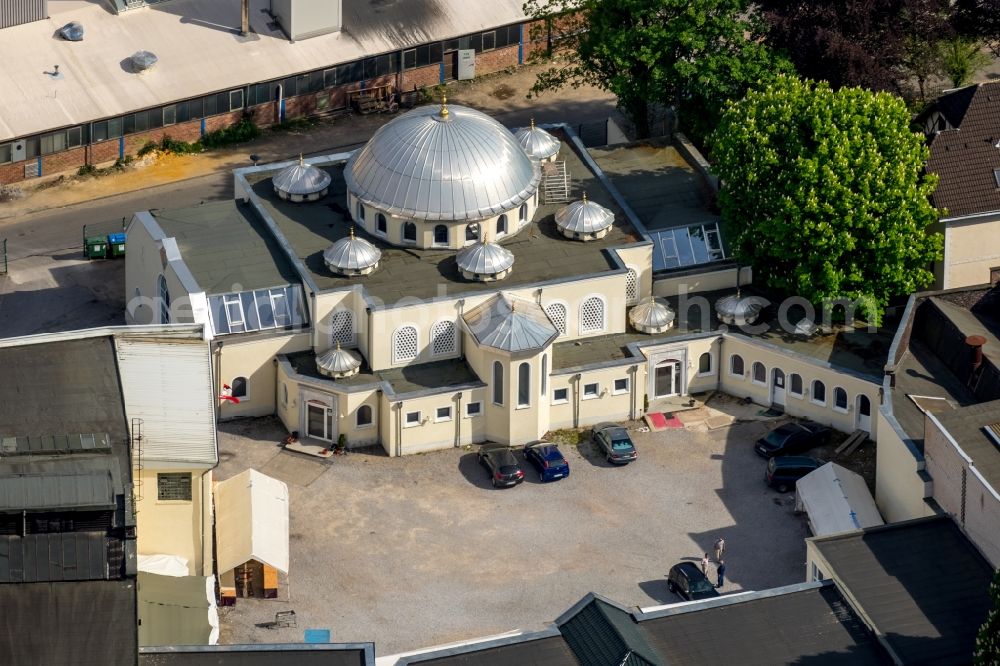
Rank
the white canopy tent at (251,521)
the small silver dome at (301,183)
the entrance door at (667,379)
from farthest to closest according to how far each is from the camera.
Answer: the small silver dome at (301,183), the entrance door at (667,379), the white canopy tent at (251,521)

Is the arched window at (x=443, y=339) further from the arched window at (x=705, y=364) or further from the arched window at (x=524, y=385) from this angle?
the arched window at (x=705, y=364)

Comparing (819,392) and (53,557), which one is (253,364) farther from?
(819,392)

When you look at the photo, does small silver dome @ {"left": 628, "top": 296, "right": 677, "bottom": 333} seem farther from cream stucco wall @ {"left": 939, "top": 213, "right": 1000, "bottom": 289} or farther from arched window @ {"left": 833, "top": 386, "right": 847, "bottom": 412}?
cream stucco wall @ {"left": 939, "top": 213, "right": 1000, "bottom": 289}

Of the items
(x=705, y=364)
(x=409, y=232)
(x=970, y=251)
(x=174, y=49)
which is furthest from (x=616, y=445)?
(x=174, y=49)

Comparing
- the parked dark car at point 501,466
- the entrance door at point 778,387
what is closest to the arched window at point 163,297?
the parked dark car at point 501,466

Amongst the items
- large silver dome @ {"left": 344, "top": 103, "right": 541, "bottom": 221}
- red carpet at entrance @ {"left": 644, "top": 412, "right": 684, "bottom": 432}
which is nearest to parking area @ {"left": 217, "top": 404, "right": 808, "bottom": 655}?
red carpet at entrance @ {"left": 644, "top": 412, "right": 684, "bottom": 432}

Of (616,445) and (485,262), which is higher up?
(485,262)
